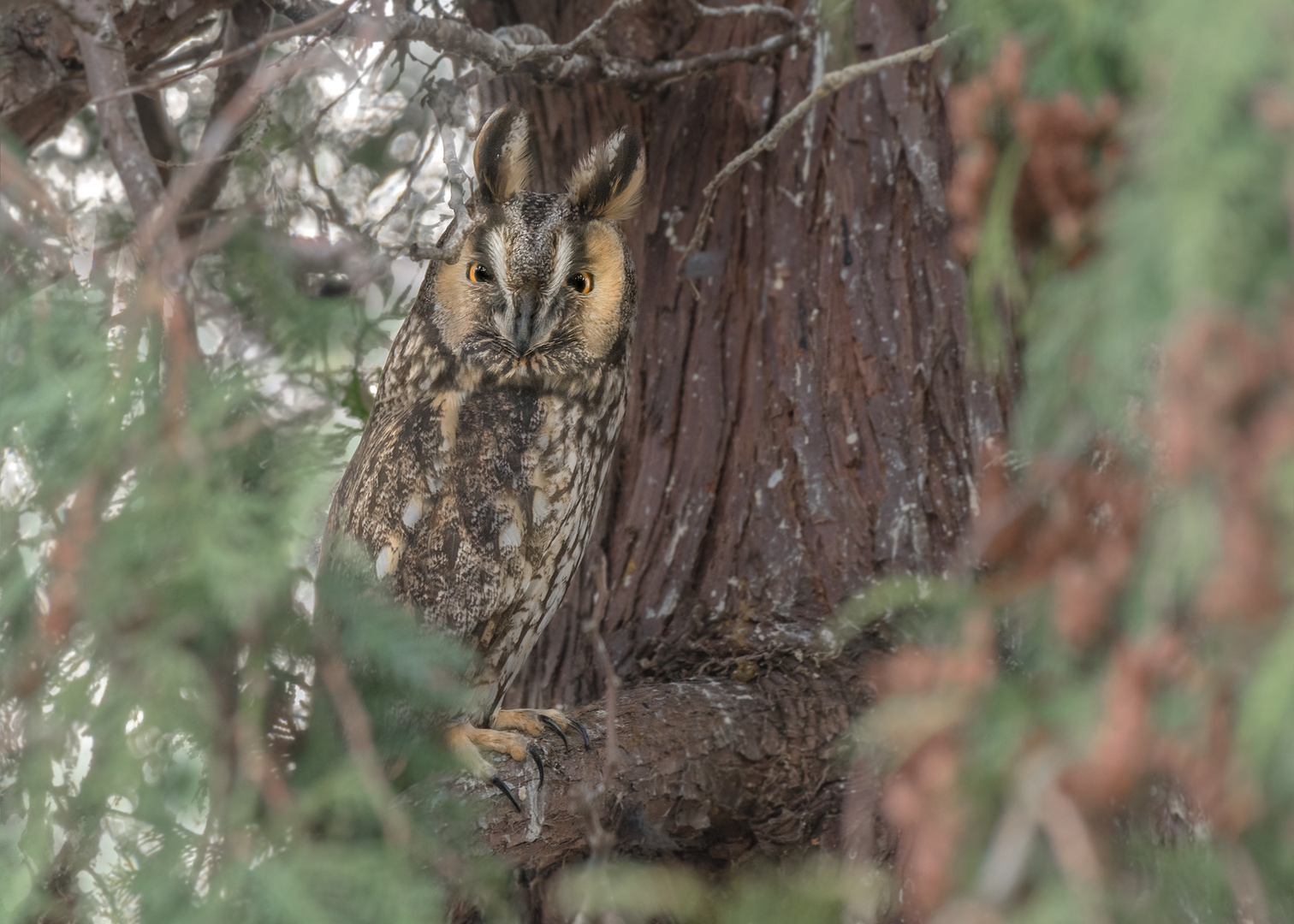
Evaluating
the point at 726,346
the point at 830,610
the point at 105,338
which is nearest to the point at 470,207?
the point at 726,346

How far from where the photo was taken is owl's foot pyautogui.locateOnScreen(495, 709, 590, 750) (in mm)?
2123

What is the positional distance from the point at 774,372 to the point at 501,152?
82 centimetres

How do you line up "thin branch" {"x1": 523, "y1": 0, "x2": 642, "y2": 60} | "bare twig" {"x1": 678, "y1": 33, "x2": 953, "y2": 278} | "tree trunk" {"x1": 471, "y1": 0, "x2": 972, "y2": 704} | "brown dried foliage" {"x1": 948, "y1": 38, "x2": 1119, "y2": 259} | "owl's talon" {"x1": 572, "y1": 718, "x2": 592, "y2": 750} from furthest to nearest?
"tree trunk" {"x1": 471, "y1": 0, "x2": 972, "y2": 704} < "thin branch" {"x1": 523, "y1": 0, "x2": 642, "y2": 60} < "owl's talon" {"x1": 572, "y1": 718, "x2": 592, "y2": 750} < "bare twig" {"x1": 678, "y1": 33, "x2": 953, "y2": 278} < "brown dried foliage" {"x1": 948, "y1": 38, "x2": 1119, "y2": 259}

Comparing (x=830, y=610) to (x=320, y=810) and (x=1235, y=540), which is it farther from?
(x=1235, y=540)

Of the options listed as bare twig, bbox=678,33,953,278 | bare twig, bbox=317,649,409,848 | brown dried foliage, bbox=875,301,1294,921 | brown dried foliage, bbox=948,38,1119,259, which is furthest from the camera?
bare twig, bbox=678,33,953,278

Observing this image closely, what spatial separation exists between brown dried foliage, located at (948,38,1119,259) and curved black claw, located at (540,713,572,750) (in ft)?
4.39

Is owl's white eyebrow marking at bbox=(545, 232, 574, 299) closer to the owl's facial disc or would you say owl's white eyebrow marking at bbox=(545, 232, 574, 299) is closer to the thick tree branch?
the owl's facial disc

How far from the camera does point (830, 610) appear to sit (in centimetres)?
225

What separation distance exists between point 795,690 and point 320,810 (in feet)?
3.39

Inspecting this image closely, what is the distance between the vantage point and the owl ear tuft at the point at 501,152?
7.23 feet

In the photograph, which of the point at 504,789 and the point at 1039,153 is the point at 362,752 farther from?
the point at 1039,153

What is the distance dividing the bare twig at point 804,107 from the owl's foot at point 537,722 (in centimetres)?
114

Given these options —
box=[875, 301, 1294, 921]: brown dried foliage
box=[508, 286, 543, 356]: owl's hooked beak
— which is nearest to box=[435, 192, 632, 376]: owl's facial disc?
box=[508, 286, 543, 356]: owl's hooked beak

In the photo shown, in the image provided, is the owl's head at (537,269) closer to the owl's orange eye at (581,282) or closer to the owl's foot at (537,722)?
the owl's orange eye at (581,282)
